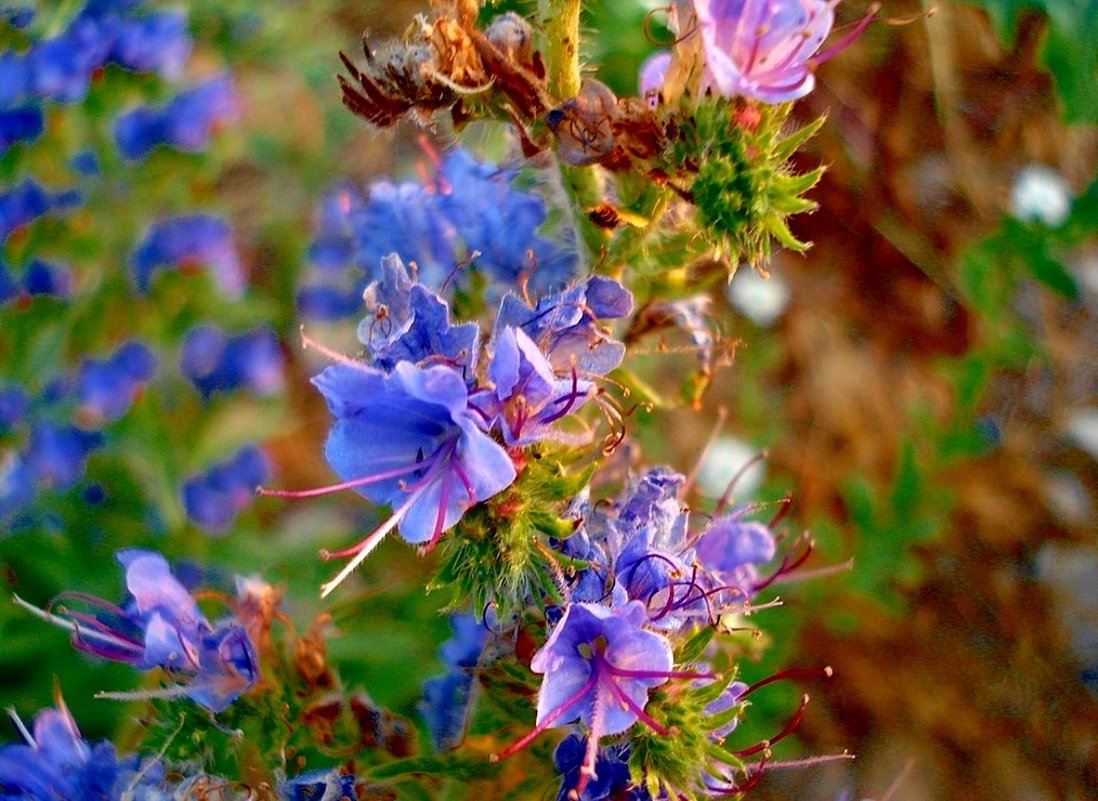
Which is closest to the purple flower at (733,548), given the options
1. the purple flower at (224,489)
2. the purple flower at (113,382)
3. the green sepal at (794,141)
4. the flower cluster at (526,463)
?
the flower cluster at (526,463)

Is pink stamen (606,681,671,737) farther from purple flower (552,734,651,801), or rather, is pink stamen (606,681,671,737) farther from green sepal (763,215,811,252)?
green sepal (763,215,811,252)

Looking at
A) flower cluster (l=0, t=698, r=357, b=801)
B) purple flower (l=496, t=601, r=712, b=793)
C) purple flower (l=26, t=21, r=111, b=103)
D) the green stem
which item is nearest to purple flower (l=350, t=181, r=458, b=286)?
the green stem

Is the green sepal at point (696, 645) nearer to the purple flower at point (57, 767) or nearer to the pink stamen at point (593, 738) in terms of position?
the pink stamen at point (593, 738)

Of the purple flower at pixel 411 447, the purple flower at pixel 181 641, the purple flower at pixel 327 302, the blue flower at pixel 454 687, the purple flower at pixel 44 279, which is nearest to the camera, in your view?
the purple flower at pixel 411 447

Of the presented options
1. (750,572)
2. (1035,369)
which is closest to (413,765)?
(750,572)

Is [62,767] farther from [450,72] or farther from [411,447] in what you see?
[450,72]

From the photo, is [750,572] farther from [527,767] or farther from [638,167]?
[638,167]

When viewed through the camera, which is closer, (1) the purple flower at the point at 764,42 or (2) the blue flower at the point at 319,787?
(1) the purple flower at the point at 764,42
